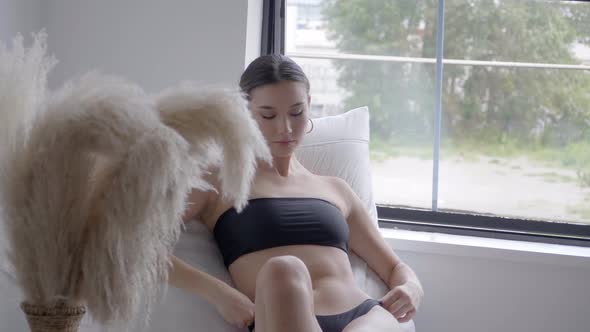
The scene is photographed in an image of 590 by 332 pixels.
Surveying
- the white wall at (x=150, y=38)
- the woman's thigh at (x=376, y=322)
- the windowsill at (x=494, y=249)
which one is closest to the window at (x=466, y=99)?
the windowsill at (x=494, y=249)

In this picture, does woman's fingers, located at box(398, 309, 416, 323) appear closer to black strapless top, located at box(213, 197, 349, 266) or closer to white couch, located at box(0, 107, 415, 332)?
white couch, located at box(0, 107, 415, 332)

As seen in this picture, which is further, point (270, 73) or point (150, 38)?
point (150, 38)

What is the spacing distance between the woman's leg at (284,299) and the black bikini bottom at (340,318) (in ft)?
0.61

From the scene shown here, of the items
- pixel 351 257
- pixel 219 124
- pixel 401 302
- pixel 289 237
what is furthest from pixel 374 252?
pixel 219 124

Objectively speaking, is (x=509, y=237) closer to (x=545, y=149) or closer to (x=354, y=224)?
(x=545, y=149)

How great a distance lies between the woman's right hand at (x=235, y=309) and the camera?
1.80 m

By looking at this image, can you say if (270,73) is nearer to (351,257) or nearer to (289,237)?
(289,237)

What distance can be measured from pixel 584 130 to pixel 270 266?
1.78 m

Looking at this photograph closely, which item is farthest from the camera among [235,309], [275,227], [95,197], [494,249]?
[494,249]

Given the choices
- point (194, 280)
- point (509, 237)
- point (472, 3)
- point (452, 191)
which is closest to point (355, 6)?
point (472, 3)

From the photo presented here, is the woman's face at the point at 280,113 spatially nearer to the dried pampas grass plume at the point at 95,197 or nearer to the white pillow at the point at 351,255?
the white pillow at the point at 351,255

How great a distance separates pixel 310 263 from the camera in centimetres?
201

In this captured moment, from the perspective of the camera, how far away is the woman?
1.84 metres

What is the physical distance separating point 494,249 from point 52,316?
200 cm
